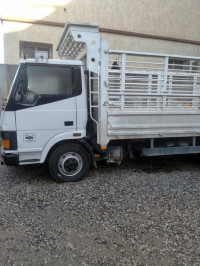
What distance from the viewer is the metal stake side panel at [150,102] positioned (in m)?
3.93

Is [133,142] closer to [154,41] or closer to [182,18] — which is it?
[154,41]

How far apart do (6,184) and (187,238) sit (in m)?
3.20

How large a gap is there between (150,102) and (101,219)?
244 cm

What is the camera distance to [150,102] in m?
4.21

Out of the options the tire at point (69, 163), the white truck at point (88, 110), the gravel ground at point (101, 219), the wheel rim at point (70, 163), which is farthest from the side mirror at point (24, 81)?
the gravel ground at point (101, 219)

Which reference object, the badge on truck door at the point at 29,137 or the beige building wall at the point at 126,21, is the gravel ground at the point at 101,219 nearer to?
the badge on truck door at the point at 29,137

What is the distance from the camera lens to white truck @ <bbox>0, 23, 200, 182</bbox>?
12.1 feet

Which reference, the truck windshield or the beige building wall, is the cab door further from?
the beige building wall

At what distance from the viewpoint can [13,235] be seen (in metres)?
2.53

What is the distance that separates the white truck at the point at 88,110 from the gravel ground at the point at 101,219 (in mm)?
508

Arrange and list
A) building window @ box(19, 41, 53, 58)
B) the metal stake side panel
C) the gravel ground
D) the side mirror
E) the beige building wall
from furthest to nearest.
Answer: building window @ box(19, 41, 53, 58) → the beige building wall → the metal stake side panel → the side mirror → the gravel ground

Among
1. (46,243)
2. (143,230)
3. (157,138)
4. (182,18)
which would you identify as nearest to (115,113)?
(157,138)

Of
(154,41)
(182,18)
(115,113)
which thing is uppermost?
(182,18)

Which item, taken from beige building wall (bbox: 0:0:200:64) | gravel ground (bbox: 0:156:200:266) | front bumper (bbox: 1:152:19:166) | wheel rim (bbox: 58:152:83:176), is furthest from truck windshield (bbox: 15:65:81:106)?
beige building wall (bbox: 0:0:200:64)
